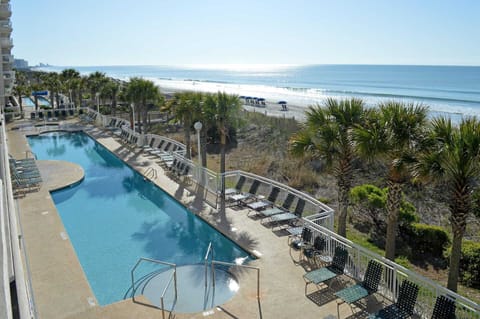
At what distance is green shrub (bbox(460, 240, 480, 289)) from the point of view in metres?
9.14

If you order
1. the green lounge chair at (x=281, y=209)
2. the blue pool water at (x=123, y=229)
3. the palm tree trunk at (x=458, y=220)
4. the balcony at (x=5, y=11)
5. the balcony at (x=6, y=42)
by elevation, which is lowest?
the blue pool water at (x=123, y=229)

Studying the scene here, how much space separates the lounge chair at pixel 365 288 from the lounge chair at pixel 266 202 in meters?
5.26

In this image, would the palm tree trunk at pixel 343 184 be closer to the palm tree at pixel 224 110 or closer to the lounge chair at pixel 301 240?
the lounge chair at pixel 301 240

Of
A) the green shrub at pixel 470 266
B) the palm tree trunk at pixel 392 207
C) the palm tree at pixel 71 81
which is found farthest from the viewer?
the palm tree at pixel 71 81

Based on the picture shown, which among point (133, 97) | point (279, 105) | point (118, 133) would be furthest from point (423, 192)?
point (279, 105)

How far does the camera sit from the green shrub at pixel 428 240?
1065 centimetres

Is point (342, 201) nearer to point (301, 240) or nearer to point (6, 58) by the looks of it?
point (301, 240)

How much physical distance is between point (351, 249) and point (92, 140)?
75.3 feet

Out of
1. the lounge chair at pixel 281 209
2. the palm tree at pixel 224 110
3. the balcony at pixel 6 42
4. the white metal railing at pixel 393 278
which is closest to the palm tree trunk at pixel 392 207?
the white metal railing at pixel 393 278

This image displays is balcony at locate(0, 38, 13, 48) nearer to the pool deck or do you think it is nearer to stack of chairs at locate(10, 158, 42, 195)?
stack of chairs at locate(10, 158, 42, 195)

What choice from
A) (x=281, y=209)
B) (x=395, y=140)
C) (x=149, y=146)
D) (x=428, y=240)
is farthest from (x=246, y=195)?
(x=149, y=146)

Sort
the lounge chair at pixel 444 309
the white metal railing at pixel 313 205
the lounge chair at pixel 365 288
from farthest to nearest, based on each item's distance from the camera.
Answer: the white metal railing at pixel 313 205 → the lounge chair at pixel 365 288 → the lounge chair at pixel 444 309

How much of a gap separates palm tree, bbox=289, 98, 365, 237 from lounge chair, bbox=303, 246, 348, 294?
3.93 ft

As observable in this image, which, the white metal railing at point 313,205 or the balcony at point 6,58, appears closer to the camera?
the white metal railing at point 313,205
